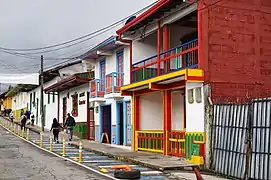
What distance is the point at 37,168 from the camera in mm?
14047

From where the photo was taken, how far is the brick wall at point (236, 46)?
14.6m

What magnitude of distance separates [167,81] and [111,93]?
24.9 feet

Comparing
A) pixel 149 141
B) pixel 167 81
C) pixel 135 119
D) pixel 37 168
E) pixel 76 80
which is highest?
pixel 76 80

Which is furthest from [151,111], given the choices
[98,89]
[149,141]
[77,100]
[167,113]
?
[77,100]

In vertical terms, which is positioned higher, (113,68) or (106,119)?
(113,68)

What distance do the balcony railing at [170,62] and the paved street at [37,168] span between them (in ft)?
18.0

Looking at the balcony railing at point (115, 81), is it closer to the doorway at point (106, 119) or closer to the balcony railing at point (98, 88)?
the balcony railing at point (98, 88)

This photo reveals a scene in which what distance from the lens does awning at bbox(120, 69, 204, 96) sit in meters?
14.4

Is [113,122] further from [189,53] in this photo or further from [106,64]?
[189,53]

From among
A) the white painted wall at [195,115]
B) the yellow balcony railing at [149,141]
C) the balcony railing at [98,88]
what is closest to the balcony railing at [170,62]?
the white painted wall at [195,115]

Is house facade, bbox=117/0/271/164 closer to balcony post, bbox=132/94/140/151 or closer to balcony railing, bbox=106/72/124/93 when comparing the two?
balcony post, bbox=132/94/140/151

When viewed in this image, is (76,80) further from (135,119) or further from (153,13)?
(153,13)

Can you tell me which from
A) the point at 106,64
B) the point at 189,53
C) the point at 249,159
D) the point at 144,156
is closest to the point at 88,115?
the point at 106,64

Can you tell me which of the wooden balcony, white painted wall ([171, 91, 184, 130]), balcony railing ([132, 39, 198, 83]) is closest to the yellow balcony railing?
white painted wall ([171, 91, 184, 130])
